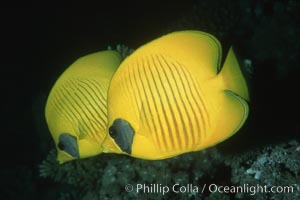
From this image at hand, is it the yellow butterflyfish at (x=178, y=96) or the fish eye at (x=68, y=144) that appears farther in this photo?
the fish eye at (x=68, y=144)

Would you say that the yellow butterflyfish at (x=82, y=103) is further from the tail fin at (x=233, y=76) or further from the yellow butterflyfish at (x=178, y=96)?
the tail fin at (x=233, y=76)

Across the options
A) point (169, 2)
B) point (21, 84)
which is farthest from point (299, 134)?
point (21, 84)

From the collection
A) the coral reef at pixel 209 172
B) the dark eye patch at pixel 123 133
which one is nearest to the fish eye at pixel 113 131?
the dark eye patch at pixel 123 133

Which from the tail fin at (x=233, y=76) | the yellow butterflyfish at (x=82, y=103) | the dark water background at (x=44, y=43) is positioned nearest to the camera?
the tail fin at (x=233, y=76)

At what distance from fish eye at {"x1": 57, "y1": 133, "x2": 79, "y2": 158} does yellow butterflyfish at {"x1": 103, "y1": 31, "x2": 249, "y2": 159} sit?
64 centimetres

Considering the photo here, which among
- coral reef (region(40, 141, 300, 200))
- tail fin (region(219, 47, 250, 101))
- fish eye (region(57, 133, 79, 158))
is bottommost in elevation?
coral reef (region(40, 141, 300, 200))

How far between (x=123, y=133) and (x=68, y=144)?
0.70m

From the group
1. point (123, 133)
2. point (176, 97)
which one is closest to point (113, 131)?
point (123, 133)

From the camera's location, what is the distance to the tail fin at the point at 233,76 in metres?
1.30

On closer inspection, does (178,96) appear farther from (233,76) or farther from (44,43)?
(44,43)

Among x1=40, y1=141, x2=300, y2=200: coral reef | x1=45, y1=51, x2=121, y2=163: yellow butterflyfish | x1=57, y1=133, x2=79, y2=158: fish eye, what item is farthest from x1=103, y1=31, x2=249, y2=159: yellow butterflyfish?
x1=40, y1=141, x2=300, y2=200: coral reef

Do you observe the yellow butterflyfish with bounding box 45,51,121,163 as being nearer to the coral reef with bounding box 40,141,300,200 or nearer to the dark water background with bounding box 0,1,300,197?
the coral reef with bounding box 40,141,300,200

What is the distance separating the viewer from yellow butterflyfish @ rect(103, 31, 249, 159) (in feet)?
4.30

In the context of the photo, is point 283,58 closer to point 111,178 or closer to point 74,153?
point 111,178
